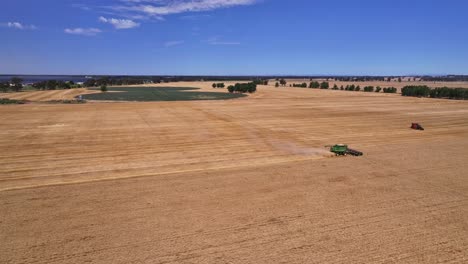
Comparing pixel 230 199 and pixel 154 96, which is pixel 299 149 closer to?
pixel 230 199

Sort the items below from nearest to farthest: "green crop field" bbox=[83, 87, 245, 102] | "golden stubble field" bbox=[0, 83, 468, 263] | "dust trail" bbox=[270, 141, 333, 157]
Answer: "golden stubble field" bbox=[0, 83, 468, 263] < "dust trail" bbox=[270, 141, 333, 157] < "green crop field" bbox=[83, 87, 245, 102]

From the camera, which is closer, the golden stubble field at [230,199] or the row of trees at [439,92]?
the golden stubble field at [230,199]

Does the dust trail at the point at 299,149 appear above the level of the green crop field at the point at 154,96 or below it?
below

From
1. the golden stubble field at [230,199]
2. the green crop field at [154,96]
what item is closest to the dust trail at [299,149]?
the golden stubble field at [230,199]

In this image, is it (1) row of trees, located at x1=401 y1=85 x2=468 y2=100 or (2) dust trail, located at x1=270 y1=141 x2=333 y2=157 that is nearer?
(2) dust trail, located at x1=270 y1=141 x2=333 y2=157

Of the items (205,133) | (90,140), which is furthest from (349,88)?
(90,140)

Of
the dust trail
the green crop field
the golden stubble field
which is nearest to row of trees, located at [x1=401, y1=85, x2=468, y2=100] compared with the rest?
the green crop field

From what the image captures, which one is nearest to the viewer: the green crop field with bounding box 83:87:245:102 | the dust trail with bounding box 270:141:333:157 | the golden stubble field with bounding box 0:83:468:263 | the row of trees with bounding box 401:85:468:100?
the golden stubble field with bounding box 0:83:468:263

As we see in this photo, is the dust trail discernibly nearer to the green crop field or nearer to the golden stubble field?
the golden stubble field

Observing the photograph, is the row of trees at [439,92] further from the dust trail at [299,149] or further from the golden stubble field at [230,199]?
the dust trail at [299,149]

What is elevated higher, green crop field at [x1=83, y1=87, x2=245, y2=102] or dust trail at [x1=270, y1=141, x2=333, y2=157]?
green crop field at [x1=83, y1=87, x2=245, y2=102]
